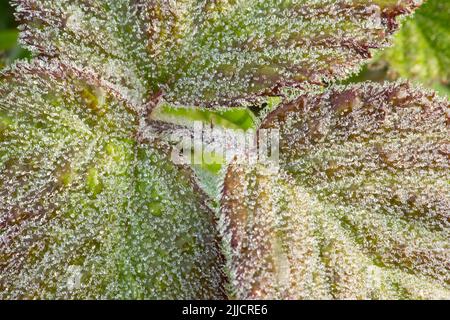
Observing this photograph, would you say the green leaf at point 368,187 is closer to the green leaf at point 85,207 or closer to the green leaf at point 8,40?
the green leaf at point 85,207

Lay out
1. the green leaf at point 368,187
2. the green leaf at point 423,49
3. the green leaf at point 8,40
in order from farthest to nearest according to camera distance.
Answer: the green leaf at point 8,40 → the green leaf at point 423,49 → the green leaf at point 368,187

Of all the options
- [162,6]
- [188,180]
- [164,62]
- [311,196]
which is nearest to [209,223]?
[188,180]

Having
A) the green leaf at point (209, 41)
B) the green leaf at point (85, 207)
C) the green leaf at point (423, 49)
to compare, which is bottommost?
the green leaf at point (85, 207)

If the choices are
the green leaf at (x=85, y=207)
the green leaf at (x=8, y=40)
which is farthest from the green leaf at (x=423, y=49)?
the green leaf at (x=8, y=40)

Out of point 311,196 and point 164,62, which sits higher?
point 164,62

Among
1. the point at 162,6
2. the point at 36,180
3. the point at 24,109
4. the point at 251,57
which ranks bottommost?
the point at 36,180

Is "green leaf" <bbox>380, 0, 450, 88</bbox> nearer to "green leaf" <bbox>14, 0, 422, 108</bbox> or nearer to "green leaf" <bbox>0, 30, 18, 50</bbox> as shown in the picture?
"green leaf" <bbox>14, 0, 422, 108</bbox>
